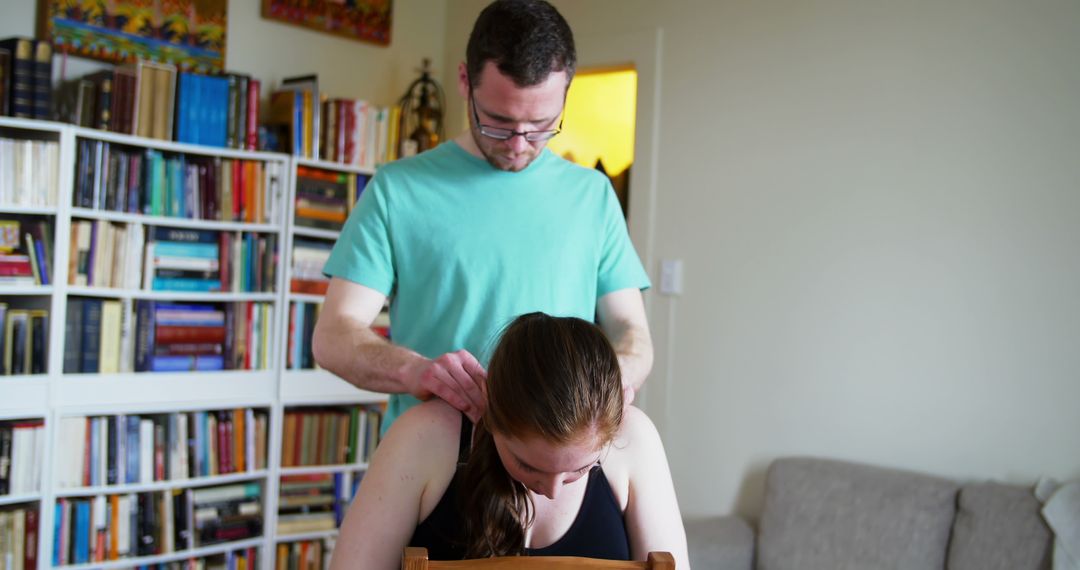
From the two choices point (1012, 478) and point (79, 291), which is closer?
point (1012, 478)

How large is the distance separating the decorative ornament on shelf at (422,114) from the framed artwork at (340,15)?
0.89 feet

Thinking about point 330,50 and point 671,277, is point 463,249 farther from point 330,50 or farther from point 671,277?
point 330,50

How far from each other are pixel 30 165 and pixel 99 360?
700 mm

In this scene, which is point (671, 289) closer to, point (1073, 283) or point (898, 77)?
point (898, 77)

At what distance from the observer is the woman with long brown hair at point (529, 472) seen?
1.28 meters

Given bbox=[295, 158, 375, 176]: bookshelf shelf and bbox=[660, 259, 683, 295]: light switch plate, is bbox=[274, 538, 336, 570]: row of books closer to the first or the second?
bbox=[295, 158, 375, 176]: bookshelf shelf

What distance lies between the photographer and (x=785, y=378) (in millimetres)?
3330

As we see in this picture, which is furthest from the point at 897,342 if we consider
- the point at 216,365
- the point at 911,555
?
the point at 216,365

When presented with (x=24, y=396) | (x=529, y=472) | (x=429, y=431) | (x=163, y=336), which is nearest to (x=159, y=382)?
(x=163, y=336)

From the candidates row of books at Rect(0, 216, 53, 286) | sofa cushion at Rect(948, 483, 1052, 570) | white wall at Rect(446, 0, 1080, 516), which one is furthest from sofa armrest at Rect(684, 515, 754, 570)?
row of books at Rect(0, 216, 53, 286)

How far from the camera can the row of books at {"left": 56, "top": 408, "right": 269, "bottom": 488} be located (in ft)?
10.9

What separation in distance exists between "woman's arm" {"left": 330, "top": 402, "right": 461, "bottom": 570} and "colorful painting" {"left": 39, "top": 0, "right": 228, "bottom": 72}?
2.63 m

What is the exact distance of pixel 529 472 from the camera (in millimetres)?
1325

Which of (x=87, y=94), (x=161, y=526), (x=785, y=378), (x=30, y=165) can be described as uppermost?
(x=87, y=94)
